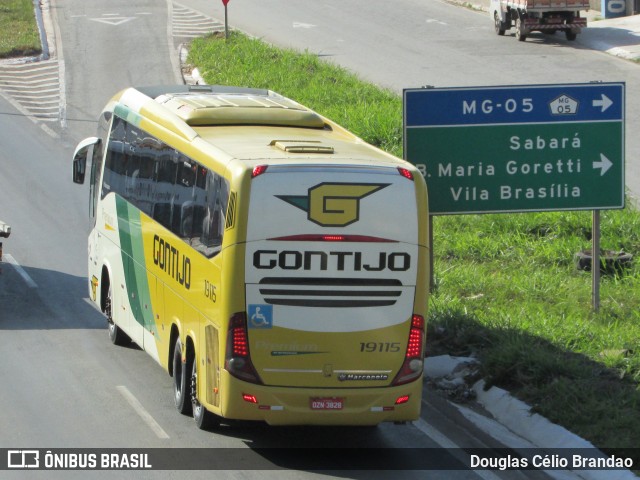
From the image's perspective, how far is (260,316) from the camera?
451 inches

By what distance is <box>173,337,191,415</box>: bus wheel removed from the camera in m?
13.3

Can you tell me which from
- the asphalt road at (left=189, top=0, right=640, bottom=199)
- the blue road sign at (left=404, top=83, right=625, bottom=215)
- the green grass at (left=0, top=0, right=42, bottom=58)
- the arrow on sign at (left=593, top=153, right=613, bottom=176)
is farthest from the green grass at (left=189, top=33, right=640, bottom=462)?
the green grass at (left=0, top=0, right=42, bottom=58)

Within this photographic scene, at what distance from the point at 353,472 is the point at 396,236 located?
90.9 inches

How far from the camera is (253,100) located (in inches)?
589

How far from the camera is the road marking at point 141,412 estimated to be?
12727 millimetres

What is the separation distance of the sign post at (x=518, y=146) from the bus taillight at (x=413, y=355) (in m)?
4.63

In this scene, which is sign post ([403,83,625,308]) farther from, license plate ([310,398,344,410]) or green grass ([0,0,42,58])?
green grass ([0,0,42,58])

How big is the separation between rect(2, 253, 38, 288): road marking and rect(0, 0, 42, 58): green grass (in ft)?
57.3

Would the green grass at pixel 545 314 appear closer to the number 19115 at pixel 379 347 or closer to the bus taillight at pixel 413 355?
the bus taillight at pixel 413 355

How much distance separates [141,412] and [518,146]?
253 inches

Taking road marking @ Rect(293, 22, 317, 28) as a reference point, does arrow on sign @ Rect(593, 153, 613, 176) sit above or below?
above

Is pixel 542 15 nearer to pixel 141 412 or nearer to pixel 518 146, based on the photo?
pixel 518 146

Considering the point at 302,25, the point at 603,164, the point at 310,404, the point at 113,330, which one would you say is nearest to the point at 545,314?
the point at 603,164

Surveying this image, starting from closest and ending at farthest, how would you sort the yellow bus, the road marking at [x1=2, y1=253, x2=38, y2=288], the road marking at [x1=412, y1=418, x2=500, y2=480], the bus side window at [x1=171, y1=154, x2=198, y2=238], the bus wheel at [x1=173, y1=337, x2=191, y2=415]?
the yellow bus → the road marking at [x1=412, y1=418, x2=500, y2=480] → the bus side window at [x1=171, y1=154, x2=198, y2=238] → the bus wheel at [x1=173, y1=337, x2=191, y2=415] → the road marking at [x1=2, y1=253, x2=38, y2=288]
